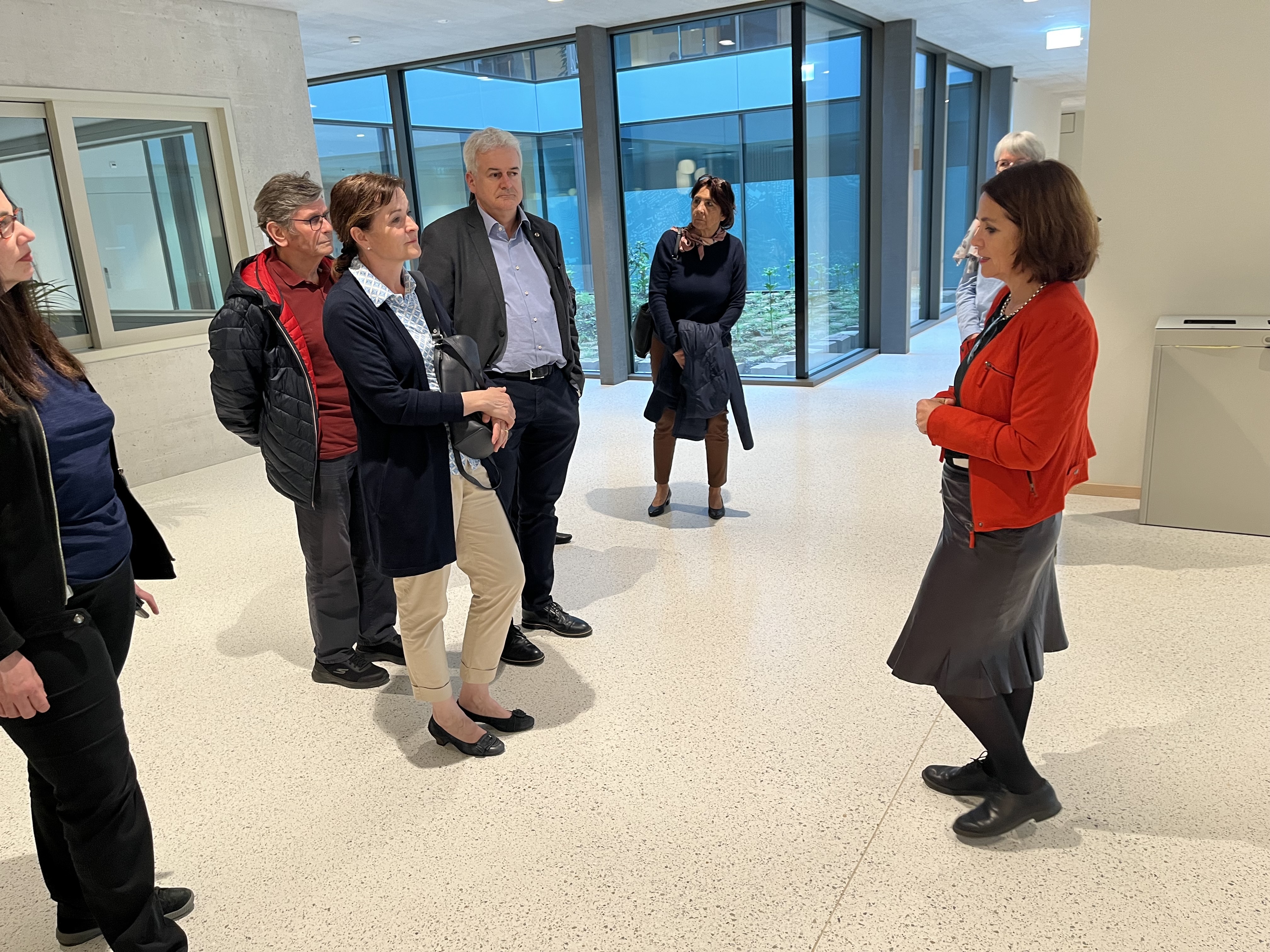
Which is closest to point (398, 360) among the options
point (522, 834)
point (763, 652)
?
point (522, 834)

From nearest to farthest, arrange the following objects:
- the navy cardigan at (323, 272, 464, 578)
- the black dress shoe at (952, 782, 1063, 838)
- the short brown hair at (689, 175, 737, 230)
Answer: the black dress shoe at (952, 782, 1063, 838)
the navy cardigan at (323, 272, 464, 578)
the short brown hair at (689, 175, 737, 230)

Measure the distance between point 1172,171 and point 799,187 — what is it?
3.56 m

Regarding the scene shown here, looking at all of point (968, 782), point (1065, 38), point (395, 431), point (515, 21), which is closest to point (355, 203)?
point (395, 431)

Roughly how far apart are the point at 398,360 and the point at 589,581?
180cm

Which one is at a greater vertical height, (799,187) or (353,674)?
(799,187)

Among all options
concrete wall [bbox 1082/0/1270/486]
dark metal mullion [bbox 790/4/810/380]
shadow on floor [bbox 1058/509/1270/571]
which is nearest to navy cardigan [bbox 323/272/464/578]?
shadow on floor [bbox 1058/509/1270/571]

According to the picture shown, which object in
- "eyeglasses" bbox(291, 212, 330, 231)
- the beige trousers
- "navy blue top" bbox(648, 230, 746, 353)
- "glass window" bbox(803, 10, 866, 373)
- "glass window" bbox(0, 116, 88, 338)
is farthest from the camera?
"glass window" bbox(803, 10, 866, 373)

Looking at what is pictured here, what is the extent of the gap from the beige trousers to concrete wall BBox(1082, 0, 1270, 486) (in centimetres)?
327

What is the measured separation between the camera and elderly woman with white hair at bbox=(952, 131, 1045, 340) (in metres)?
3.62

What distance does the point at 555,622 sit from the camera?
340 cm

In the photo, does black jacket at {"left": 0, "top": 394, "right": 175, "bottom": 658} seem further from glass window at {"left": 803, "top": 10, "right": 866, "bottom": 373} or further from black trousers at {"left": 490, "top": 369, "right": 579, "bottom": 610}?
glass window at {"left": 803, "top": 10, "right": 866, "bottom": 373}

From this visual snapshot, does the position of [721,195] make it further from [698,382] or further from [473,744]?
[473,744]

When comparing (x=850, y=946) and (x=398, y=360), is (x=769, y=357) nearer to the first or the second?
(x=398, y=360)

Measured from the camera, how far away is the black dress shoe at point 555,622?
337cm
